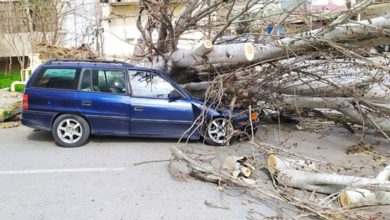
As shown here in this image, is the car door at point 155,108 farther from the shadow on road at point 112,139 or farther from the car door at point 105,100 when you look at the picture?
the shadow on road at point 112,139

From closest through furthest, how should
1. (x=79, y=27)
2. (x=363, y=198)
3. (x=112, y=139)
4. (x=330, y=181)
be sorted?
1. (x=363, y=198)
2. (x=330, y=181)
3. (x=112, y=139)
4. (x=79, y=27)

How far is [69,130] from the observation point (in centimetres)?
743

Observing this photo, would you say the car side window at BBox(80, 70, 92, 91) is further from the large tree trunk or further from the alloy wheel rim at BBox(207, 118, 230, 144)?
the alloy wheel rim at BBox(207, 118, 230, 144)

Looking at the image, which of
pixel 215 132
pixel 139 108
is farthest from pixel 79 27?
pixel 215 132

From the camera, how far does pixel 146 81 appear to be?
7.59m

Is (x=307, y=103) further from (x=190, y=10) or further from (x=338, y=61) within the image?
(x=190, y=10)

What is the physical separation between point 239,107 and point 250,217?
329 cm

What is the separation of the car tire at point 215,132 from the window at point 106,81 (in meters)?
1.67

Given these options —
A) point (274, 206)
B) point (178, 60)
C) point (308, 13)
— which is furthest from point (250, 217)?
point (178, 60)

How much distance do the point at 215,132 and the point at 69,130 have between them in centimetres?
266

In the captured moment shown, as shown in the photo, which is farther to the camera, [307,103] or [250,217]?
[307,103]

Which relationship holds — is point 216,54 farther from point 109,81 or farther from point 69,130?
point 69,130

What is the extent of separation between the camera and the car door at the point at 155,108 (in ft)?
24.4

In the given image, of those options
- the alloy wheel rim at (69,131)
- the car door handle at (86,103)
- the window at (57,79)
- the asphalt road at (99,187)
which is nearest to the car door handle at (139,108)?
the asphalt road at (99,187)
